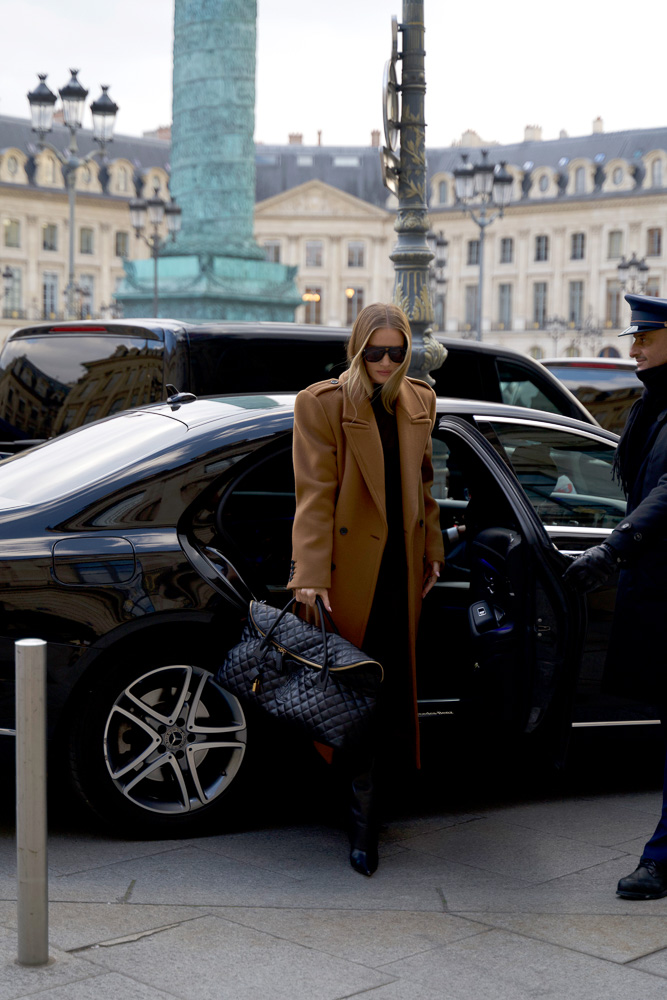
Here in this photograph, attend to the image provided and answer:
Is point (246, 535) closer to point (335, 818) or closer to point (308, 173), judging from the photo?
point (335, 818)

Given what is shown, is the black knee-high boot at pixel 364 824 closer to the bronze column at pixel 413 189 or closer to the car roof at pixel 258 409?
the car roof at pixel 258 409

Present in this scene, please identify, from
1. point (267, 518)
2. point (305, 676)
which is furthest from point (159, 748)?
point (267, 518)

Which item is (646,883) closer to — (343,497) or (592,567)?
(592,567)

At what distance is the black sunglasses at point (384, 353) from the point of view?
4.29m

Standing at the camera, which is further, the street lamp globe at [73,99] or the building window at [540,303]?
the building window at [540,303]

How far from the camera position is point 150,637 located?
442cm

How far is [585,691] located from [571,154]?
90446 millimetres

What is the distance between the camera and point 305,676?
4086mm

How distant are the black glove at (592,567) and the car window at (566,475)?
1245mm

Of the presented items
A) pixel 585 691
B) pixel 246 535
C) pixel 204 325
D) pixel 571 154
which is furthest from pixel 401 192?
pixel 571 154

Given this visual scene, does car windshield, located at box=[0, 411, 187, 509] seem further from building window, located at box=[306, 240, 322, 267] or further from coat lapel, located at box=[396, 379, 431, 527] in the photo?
building window, located at box=[306, 240, 322, 267]

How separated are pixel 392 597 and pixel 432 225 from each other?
89331 mm

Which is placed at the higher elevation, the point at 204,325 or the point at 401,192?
the point at 401,192

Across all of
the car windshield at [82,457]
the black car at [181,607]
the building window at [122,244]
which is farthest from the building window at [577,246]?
the black car at [181,607]
